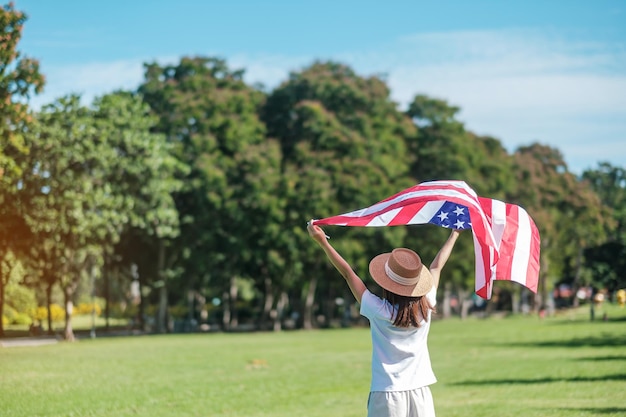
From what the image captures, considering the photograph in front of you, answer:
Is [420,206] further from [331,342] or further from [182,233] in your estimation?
[182,233]

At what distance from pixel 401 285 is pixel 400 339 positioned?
44 centimetres

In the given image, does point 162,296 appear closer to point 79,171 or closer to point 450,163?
point 79,171

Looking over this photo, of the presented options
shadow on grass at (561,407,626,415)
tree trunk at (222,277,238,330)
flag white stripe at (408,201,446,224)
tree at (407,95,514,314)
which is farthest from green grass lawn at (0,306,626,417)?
tree at (407,95,514,314)

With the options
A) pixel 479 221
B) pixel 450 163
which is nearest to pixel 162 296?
pixel 450 163

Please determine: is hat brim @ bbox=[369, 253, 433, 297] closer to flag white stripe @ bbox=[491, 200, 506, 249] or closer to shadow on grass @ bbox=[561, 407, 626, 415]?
flag white stripe @ bbox=[491, 200, 506, 249]

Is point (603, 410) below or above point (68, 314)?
below

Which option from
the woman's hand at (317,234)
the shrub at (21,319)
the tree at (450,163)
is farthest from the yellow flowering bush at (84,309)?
the woman's hand at (317,234)

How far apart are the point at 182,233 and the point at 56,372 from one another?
30847mm

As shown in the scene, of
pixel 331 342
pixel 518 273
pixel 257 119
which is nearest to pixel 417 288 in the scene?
pixel 518 273

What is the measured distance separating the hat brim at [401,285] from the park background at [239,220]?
9117 mm

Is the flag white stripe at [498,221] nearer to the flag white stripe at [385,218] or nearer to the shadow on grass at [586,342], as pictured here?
the flag white stripe at [385,218]

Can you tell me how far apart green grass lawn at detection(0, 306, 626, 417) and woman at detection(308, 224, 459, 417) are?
8772mm

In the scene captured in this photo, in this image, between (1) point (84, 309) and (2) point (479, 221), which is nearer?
(2) point (479, 221)

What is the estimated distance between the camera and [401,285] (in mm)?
7145
